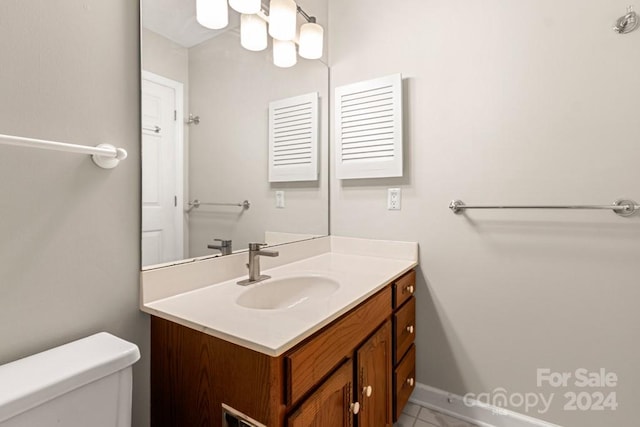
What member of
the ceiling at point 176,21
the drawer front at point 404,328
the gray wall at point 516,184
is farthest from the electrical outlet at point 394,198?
the ceiling at point 176,21

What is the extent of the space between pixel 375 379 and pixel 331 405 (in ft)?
1.06

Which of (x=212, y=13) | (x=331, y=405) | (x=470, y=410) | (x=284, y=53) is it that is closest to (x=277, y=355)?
(x=331, y=405)

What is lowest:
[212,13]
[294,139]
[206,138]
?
[206,138]

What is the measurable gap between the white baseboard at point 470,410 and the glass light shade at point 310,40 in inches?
75.1

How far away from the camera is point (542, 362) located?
53.5 inches

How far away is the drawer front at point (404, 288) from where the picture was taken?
4.40ft

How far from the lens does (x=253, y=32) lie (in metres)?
1.38

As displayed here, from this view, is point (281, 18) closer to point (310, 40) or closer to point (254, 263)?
point (310, 40)

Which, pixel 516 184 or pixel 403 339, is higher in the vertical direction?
pixel 516 184

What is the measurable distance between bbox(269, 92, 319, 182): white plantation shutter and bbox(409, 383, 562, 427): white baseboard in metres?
1.36

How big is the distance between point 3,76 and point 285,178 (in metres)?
1.14

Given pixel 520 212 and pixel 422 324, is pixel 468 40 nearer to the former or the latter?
pixel 520 212

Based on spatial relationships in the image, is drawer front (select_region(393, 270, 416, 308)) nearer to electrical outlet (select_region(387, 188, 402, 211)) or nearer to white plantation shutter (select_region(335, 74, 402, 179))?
electrical outlet (select_region(387, 188, 402, 211))

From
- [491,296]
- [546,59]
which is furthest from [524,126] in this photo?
[491,296]
